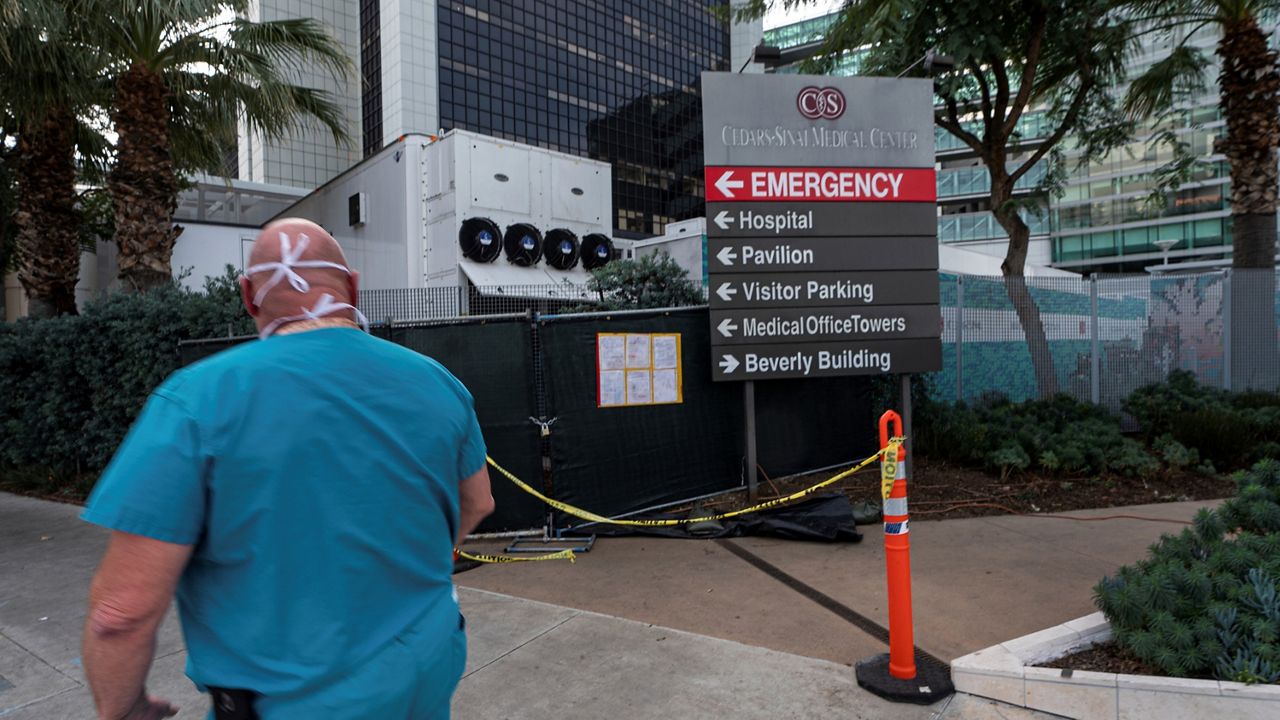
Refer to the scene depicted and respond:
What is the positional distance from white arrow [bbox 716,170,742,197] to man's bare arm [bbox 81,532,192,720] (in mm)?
6560

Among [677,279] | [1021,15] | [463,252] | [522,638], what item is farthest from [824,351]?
[1021,15]

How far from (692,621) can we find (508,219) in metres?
8.25

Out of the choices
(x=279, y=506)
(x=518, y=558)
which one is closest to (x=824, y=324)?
(x=518, y=558)

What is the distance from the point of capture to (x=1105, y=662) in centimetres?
370

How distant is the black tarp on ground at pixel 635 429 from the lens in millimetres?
6781

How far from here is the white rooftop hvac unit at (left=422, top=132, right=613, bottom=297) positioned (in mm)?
11008

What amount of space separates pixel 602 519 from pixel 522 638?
2.25 metres

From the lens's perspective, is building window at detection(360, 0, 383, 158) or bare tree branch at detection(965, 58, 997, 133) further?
building window at detection(360, 0, 383, 158)

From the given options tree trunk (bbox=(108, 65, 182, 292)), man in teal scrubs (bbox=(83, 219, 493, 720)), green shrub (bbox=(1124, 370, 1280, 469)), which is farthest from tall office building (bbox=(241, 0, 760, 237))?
man in teal scrubs (bbox=(83, 219, 493, 720))

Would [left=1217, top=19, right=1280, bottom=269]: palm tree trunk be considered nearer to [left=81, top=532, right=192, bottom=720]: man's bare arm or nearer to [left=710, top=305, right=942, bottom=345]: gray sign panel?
[left=710, top=305, right=942, bottom=345]: gray sign panel

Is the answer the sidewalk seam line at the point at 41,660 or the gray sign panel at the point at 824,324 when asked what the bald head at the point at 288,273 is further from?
the gray sign panel at the point at 824,324

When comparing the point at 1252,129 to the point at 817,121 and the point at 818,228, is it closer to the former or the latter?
the point at 817,121

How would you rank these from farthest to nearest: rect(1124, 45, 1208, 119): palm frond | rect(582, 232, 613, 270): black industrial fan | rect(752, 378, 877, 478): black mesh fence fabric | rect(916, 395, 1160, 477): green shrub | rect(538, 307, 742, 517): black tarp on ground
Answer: rect(582, 232, 613, 270): black industrial fan
rect(1124, 45, 1208, 119): palm frond
rect(752, 378, 877, 478): black mesh fence fabric
rect(916, 395, 1160, 477): green shrub
rect(538, 307, 742, 517): black tarp on ground

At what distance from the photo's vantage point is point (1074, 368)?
34.9 feet
